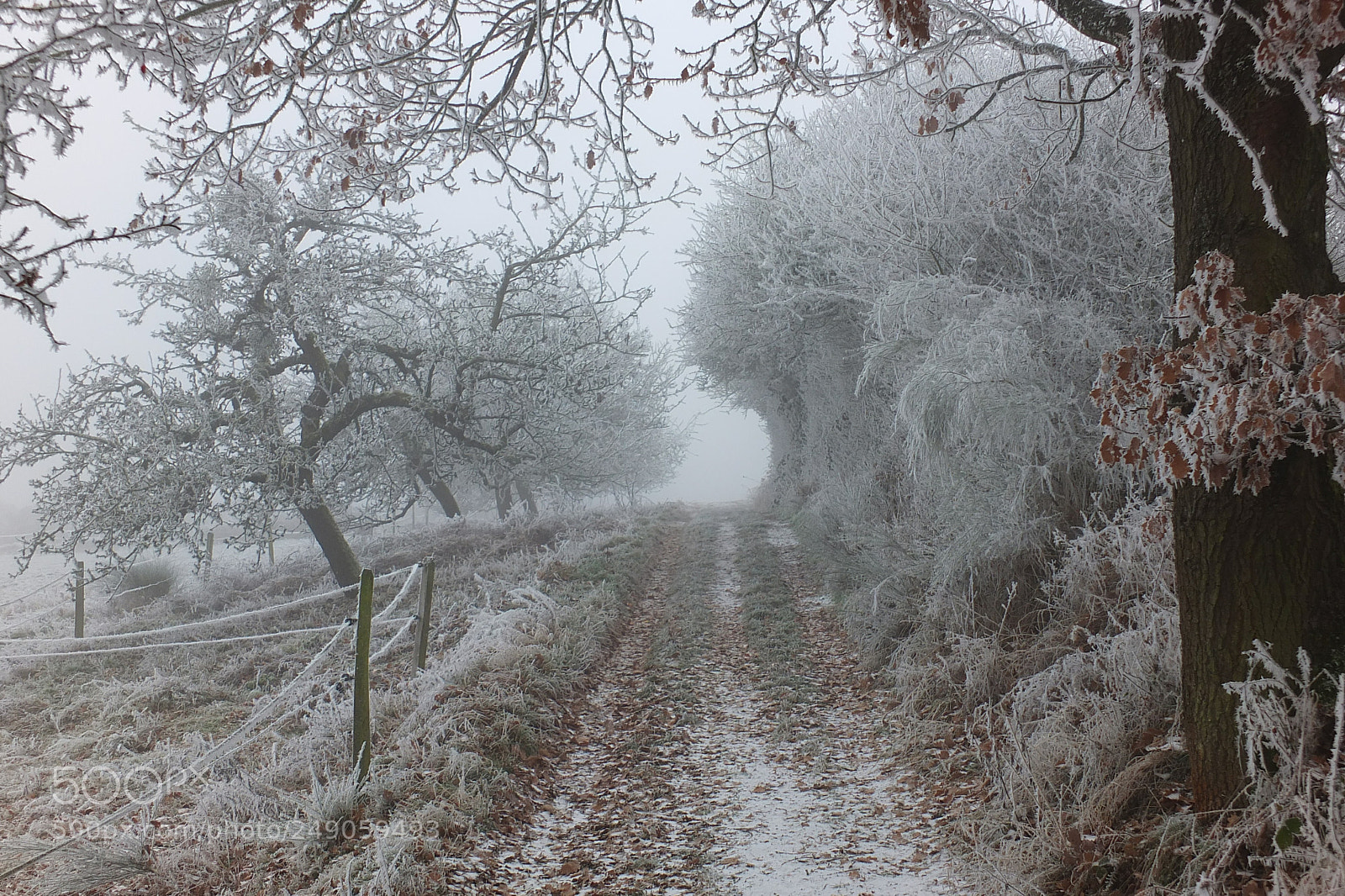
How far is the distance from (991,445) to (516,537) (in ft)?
33.7

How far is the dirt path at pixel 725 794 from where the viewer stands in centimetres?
390

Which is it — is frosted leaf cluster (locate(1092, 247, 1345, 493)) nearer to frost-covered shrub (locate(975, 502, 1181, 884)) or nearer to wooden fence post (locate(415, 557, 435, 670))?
frost-covered shrub (locate(975, 502, 1181, 884))

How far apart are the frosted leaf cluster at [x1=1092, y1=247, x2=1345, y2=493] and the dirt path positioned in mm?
Answer: 2369

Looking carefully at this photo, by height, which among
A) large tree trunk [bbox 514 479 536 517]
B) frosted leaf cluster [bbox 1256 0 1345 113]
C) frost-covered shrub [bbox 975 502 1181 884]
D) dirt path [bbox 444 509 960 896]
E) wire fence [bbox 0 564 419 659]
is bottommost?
dirt path [bbox 444 509 960 896]

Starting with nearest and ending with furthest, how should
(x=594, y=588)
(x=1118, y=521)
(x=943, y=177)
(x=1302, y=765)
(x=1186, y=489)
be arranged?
(x=1302, y=765), (x=1186, y=489), (x=1118, y=521), (x=943, y=177), (x=594, y=588)

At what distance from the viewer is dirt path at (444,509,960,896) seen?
3.90m

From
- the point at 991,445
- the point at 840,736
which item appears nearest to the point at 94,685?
the point at 840,736

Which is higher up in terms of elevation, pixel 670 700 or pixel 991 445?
pixel 991 445

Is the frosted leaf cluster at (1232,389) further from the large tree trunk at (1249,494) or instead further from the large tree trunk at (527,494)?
the large tree trunk at (527,494)

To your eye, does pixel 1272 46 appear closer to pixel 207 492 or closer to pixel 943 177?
pixel 943 177

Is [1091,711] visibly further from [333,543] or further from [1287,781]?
[333,543]

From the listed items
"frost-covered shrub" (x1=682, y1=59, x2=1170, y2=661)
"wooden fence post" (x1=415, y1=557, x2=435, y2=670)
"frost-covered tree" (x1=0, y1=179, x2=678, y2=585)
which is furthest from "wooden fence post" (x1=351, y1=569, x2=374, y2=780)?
"frost-covered tree" (x1=0, y1=179, x2=678, y2=585)

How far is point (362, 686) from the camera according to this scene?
15.2ft

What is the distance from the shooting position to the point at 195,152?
404 centimetres
